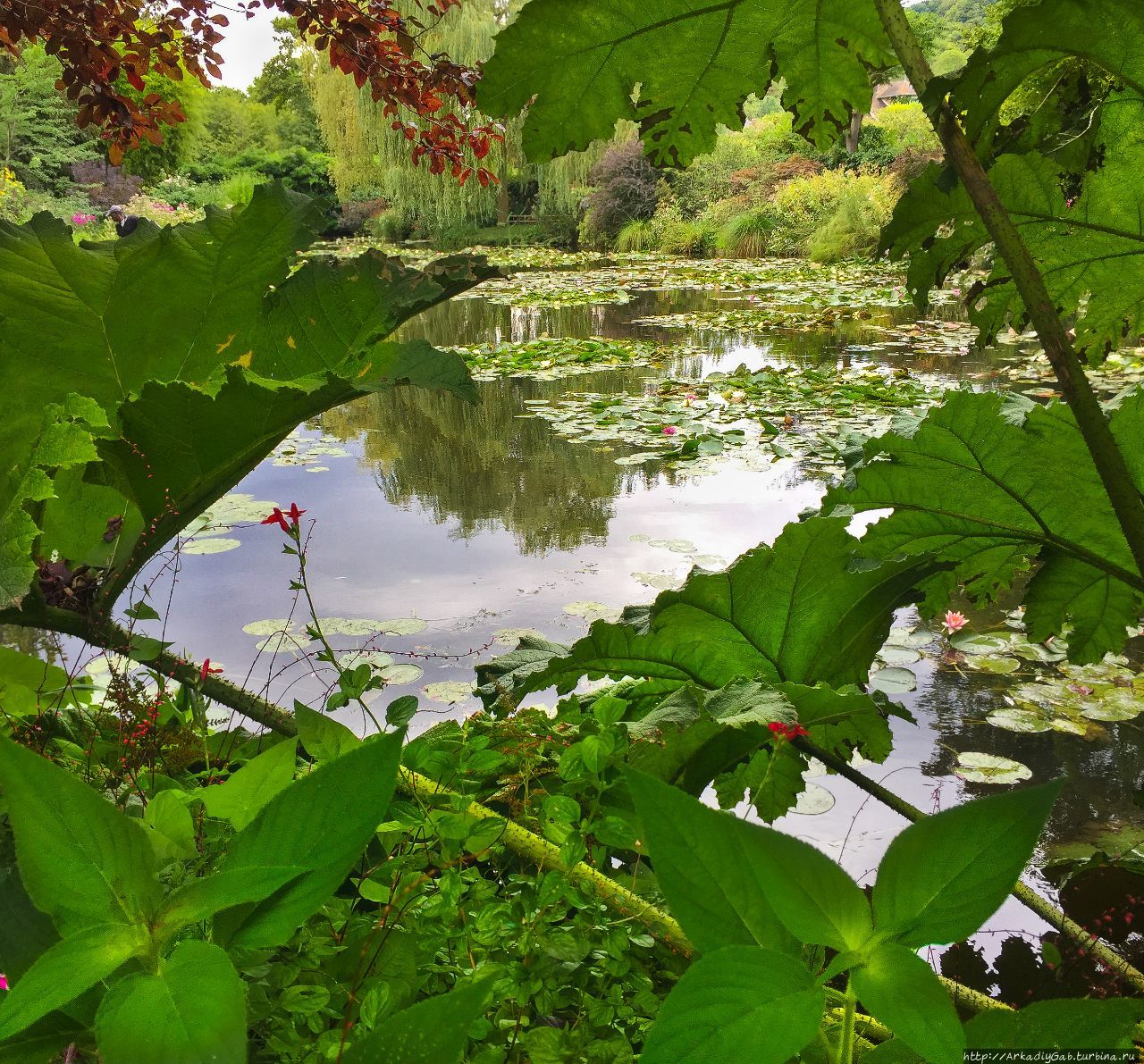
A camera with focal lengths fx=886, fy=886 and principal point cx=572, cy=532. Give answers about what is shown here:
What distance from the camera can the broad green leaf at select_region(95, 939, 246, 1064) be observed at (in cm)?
34

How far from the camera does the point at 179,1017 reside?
1.14 feet

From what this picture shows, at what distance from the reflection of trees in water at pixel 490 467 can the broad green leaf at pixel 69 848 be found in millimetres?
2209

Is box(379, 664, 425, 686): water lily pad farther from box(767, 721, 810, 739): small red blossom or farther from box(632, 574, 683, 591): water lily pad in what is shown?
box(767, 721, 810, 739): small red blossom

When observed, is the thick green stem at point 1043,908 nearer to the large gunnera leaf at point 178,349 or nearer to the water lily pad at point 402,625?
the large gunnera leaf at point 178,349

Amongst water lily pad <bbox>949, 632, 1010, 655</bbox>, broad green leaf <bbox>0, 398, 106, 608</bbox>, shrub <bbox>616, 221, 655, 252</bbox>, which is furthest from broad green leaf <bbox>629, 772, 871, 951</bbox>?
shrub <bbox>616, 221, 655, 252</bbox>

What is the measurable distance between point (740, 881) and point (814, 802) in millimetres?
1385

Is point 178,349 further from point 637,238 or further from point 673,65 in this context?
point 637,238

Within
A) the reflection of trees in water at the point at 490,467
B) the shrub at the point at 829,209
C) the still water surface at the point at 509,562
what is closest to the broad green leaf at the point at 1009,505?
the still water surface at the point at 509,562

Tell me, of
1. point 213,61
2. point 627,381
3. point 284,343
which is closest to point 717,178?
point 627,381

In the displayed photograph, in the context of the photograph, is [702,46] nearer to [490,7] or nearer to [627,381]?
[627,381]

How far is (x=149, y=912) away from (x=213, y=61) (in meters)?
2.33

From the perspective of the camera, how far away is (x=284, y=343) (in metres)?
1.10

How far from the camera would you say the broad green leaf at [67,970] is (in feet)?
1.15

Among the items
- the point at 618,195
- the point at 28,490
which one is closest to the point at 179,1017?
the point at 28,490
